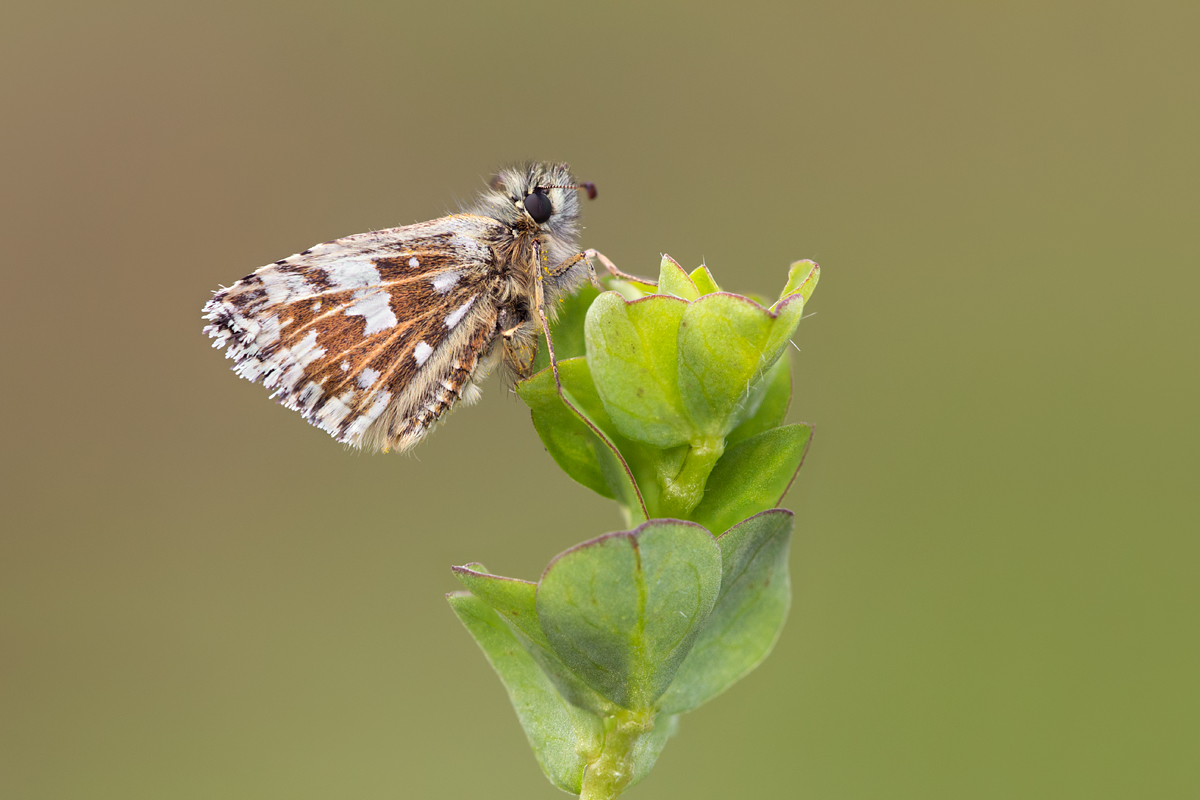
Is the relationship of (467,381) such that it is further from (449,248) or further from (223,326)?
(223,326)

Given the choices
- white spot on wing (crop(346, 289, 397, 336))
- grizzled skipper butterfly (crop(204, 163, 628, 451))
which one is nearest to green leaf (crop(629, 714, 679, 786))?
grizzled skipper butterfly (crop(204, 163, 628, 451))

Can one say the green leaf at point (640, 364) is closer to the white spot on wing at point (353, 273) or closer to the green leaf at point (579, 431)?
the green leaf at point (579, 431)

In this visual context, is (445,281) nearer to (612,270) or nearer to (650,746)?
(612,270)

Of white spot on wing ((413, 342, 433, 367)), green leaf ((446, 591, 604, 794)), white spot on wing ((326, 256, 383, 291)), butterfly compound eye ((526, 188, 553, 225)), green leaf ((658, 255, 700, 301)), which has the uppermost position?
butterfly compound eye ((526, 188, 553, 225))

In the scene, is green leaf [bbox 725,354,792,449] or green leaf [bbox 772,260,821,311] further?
green leaf [bbox 725,354,792,449]

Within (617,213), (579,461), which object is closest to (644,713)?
(579,461)

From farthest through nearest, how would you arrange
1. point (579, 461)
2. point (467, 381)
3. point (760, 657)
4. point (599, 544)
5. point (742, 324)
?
point (467, 381), point (579, 461), point (760, 657), point (742, 324), point (599, 544)

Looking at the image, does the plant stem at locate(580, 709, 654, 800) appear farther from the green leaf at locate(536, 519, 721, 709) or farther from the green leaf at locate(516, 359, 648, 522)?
the green leaf at locate(516, 359, 648, 522)
